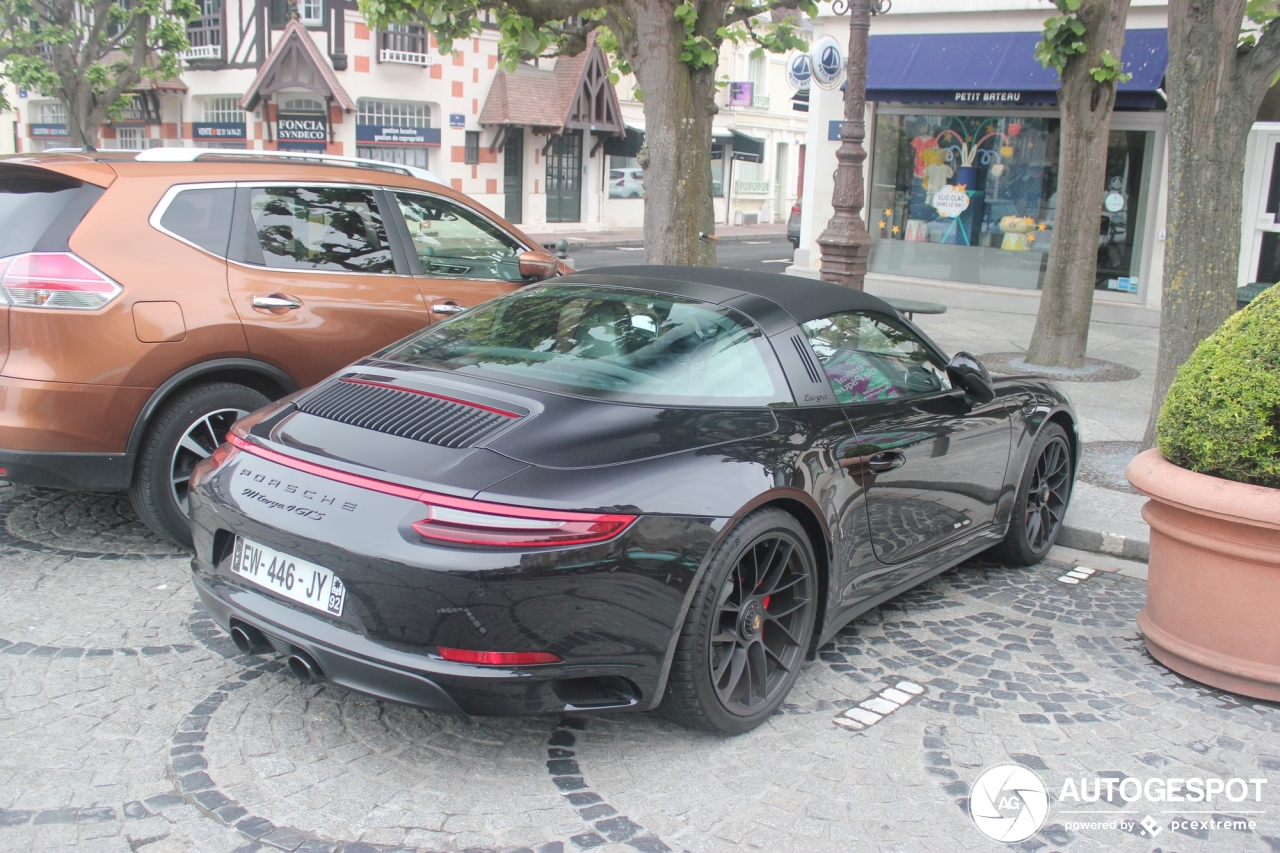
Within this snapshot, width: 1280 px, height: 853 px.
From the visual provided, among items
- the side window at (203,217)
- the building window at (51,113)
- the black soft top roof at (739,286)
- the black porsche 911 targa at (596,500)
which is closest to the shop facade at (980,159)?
the black soft top roof at (739,286)

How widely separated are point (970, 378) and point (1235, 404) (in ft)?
3.30

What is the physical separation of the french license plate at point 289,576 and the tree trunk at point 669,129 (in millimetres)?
6769

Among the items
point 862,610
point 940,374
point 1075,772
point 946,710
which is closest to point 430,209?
point 940,374

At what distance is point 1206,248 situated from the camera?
6.75 metres

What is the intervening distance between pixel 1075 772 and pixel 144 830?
273 cm

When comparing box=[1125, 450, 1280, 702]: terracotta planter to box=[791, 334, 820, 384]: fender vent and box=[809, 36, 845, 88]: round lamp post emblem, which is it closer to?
box=[791, 334, 820, 384]: fender vent

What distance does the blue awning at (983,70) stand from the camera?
13945 mm

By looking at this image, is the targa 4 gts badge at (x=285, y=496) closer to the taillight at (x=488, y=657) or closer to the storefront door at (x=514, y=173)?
the taillight at (x=488, y=657)

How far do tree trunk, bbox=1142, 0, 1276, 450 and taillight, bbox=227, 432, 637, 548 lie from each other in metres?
4.91

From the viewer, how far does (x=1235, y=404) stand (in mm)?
4137

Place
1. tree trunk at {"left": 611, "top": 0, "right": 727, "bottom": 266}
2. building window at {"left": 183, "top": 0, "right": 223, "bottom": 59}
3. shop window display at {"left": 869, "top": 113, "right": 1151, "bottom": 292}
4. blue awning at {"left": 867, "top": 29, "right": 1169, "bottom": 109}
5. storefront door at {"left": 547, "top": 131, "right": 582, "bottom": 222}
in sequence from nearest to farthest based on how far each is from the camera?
tree trunk at {"left": 611, "top": 0, "right": 727, "bottom": 266} < blue awning at {"left": 867, "top": 29, "right": 1169, "bottom": 109} < shop window display at {"left": 869, "top": 113, "right": 1151, "bottom": 292} < building window at {"left": 183, "top": 0, "right": 223, "bottom": 59} < storefront door at {"left": 547, "top": 131, "right": 582, "bottom": 222}

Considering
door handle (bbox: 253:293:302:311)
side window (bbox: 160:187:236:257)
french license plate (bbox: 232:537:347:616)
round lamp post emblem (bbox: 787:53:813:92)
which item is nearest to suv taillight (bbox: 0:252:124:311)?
side window (bbox: 160:187:236:257)

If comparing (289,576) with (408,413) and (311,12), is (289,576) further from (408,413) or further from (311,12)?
(311,12)

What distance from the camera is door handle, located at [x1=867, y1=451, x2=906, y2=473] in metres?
4.15
